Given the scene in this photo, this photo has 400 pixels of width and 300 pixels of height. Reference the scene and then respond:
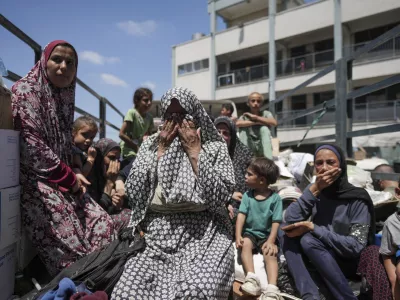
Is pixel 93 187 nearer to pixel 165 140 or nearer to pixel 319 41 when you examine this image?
pixel 165 140

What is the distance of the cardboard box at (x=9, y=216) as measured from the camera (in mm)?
1838

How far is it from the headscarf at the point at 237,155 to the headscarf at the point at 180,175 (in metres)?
1.10

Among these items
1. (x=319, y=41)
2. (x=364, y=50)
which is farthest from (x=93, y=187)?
(x=319, y=41)

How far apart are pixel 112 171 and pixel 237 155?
1.37 metres

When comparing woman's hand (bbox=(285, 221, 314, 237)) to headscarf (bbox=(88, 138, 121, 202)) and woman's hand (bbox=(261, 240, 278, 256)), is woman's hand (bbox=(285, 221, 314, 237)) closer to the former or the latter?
woman's hand (bbox=(261, 240, 278, 256))

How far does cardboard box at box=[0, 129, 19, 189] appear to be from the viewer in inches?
71.7

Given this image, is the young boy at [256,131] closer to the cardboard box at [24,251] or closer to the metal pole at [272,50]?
the cardboard box at [24,251]

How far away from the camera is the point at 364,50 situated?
10.6 ft

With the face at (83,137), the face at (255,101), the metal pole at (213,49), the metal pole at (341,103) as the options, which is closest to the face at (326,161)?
the metal pole at (341,103)

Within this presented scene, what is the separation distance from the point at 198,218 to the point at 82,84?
295 centimetres

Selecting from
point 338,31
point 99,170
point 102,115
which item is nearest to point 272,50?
point 338,31

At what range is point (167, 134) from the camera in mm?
2205

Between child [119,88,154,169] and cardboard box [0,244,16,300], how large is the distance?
2.17 meters

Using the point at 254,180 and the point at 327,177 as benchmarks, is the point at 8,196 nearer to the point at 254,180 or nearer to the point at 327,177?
the point at 254,180
